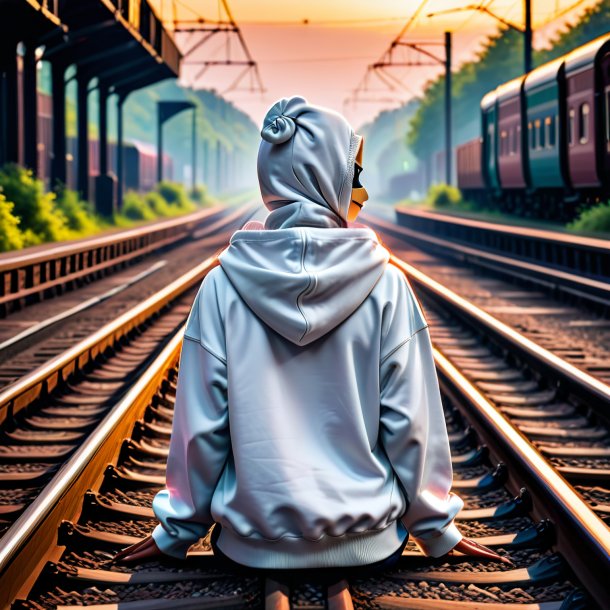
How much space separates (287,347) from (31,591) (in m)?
1.31

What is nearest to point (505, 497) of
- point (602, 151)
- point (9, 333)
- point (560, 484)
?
point (560, 484)

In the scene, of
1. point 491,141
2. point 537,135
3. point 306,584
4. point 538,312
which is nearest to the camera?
point 306,584

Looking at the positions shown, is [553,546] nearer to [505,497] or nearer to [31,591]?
[505,497]

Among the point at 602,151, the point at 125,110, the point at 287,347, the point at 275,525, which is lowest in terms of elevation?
the point at 275,525

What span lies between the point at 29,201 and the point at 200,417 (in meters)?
17.5

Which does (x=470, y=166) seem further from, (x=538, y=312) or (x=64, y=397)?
(x=64, y=397)

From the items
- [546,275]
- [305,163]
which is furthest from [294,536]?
[546,275]

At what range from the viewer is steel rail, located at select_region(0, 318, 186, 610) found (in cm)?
345

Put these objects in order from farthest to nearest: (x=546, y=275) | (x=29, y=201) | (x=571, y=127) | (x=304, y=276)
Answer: (x=571, y=127)
(x=29, y=201)
(x=546, y=275)
(x=304, y=276)

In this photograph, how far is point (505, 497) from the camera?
4812 millimetres

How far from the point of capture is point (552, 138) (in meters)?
22.9

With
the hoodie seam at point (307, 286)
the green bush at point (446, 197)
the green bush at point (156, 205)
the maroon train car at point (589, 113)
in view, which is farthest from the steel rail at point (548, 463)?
the green bush at point (446, 197)

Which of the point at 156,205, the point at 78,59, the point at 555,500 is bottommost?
the point at 555,500

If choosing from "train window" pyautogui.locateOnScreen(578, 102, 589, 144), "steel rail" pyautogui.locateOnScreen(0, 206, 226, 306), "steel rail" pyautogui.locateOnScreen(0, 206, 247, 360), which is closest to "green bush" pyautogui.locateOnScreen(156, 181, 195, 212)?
"steel rail" pyautogui.locateOnScreen(0, 206, 226, 306)
